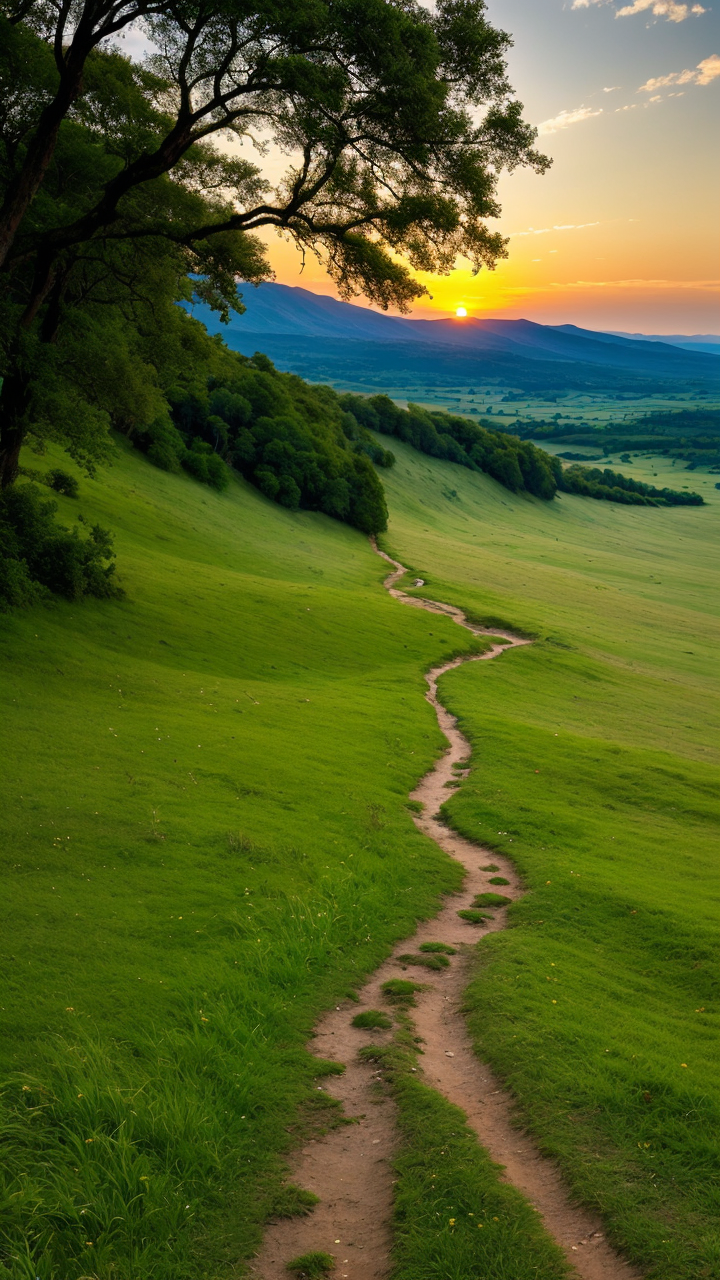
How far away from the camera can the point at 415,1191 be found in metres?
9.97

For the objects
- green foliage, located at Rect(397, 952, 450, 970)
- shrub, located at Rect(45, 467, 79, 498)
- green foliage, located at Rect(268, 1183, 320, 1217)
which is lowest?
green foliage, located at Rect(397, 952, 450, 970)

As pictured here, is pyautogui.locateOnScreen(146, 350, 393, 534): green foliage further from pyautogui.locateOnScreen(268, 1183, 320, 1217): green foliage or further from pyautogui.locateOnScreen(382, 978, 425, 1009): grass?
pyautogui.locateOnScreen(268, 1183, 320, 1217): green foliage

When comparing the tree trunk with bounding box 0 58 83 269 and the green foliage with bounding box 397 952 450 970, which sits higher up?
the tree trunk with bounding box 0 58 83 269

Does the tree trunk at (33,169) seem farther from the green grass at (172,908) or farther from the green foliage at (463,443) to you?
the green foliage at (463,443)

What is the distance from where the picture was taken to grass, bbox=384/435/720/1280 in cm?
1094

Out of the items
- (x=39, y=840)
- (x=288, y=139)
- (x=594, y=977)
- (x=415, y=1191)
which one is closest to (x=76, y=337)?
(x=288, y=139)

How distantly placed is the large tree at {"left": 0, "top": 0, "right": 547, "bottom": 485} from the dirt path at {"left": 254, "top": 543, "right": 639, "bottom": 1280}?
20.9 meters

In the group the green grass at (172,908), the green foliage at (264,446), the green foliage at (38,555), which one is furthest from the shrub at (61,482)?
the green foliage at (264,446)

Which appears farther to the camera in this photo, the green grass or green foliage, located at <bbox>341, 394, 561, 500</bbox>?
green foliage, located at <bbox>341, 394, 561, 500</bbox>

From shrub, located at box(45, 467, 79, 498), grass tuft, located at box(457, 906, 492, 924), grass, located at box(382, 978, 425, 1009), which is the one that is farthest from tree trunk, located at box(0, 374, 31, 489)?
grass, located at box(382, 978, 425, 1009)

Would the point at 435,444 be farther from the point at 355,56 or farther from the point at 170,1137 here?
the point at 170,1137

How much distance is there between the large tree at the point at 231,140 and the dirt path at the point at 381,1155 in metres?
20.9

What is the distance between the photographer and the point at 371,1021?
45.4ft

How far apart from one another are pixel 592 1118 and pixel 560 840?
13.4 m
